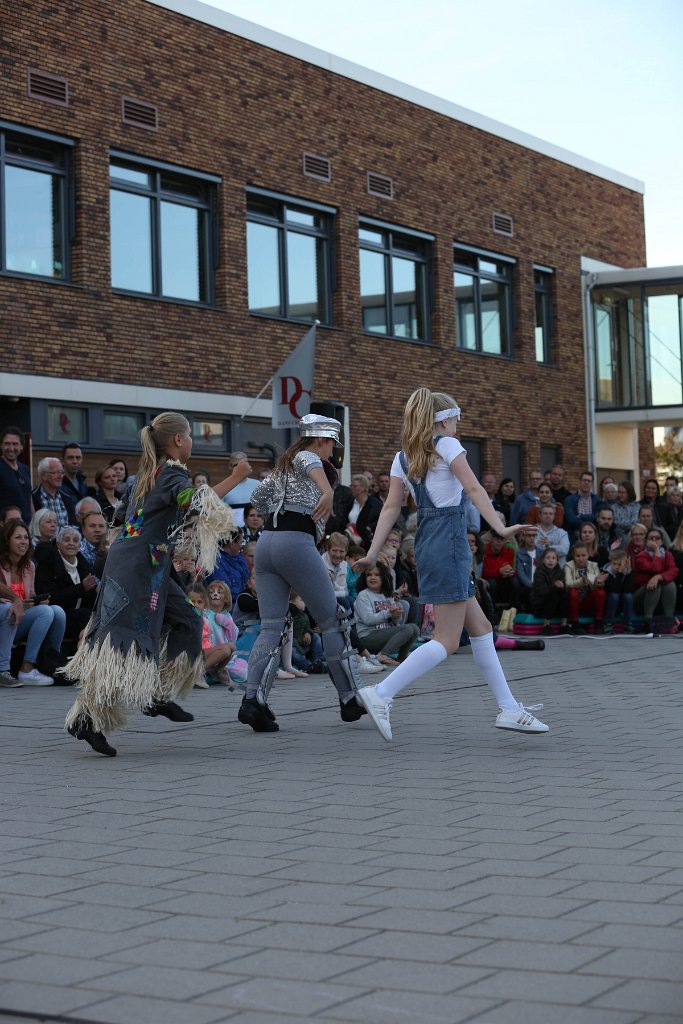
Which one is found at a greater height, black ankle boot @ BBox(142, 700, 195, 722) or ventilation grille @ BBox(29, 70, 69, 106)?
ventilation grille @ BBox(29, 70, 69, 106)

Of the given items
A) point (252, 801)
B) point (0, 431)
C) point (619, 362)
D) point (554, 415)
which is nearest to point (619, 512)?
point (0, 431)

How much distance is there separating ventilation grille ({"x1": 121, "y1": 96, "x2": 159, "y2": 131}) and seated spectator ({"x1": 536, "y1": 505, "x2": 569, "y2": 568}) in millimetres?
7924

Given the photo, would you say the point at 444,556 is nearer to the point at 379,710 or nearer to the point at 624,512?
the point at 379,710

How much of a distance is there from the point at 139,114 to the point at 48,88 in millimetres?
1792

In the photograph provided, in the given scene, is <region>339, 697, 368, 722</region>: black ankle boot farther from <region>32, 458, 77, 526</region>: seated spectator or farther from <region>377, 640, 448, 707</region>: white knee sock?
<region>32, 458, 77, 526</region>: seated spectator

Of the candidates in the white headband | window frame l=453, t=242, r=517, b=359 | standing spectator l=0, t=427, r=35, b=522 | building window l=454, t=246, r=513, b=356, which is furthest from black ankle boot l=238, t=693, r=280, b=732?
building window l=454, t=246, r=513, b=356

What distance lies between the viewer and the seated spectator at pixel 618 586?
18.8m

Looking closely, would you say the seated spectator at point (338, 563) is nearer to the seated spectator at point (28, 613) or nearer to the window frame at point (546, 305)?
the seated spectator at point (28, 613)

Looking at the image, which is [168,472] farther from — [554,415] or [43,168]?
[554,415]

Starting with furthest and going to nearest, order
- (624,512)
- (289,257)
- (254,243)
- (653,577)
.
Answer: (289,257), (254,243), (624,512), (653,577)

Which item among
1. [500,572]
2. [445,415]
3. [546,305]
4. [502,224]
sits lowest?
[500,572]

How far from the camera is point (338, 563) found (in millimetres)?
14711

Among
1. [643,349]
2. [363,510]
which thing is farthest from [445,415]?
[643,349]

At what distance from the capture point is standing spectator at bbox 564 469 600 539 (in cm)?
2102
